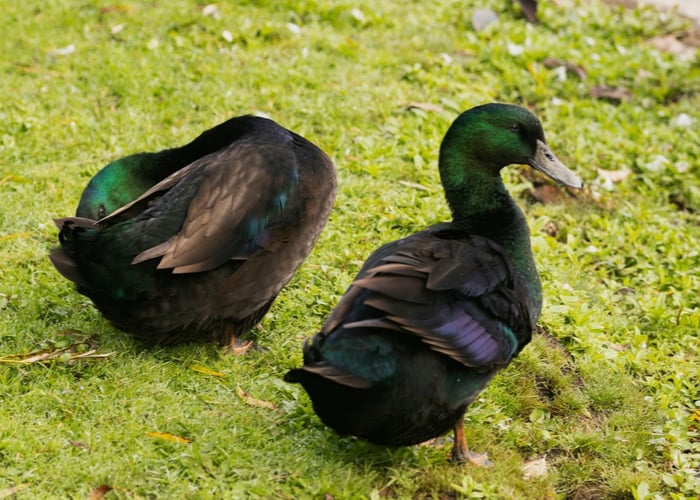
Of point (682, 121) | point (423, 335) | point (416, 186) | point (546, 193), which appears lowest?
point (682, 121)

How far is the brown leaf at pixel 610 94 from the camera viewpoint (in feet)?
24.0

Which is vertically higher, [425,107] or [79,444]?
[79,444]

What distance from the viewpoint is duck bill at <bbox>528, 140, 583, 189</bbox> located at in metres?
4.30

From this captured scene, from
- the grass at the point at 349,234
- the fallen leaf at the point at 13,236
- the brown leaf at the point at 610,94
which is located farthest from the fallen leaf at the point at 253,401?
the brown leaf at the point at 610,94

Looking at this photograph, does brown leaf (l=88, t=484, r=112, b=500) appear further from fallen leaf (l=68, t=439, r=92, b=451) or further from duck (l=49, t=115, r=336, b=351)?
duck (l=49, t=115, r=336, b=351)

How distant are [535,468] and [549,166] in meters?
1.39

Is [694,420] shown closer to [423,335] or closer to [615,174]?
[423,335]

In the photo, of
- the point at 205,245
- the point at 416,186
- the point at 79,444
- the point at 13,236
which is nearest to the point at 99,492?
the point at 79,444

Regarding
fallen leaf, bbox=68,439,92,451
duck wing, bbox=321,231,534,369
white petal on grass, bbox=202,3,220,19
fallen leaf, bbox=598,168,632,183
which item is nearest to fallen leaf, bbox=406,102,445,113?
fallen leaf, bbox=598,168,632,183

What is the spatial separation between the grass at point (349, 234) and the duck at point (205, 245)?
0.78ft

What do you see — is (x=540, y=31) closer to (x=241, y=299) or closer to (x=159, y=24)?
(x=159, y=24)

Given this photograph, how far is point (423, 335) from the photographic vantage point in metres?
3.33

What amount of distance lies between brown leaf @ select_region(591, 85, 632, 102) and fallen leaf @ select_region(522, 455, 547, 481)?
13.5 ft

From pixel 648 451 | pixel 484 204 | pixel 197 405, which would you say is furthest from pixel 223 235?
pixel 648 451
